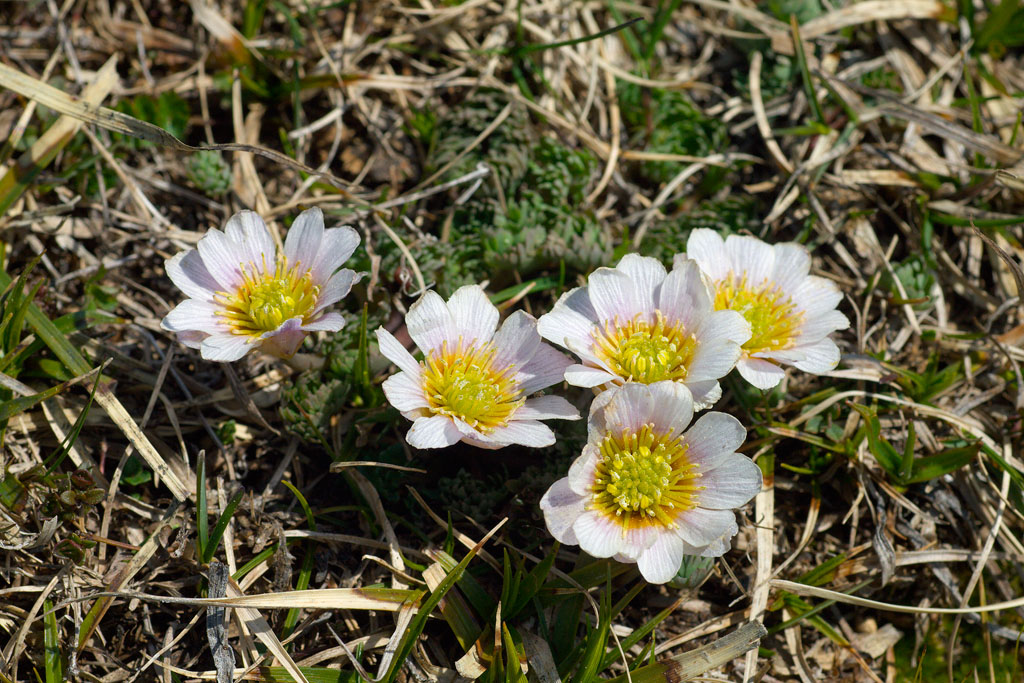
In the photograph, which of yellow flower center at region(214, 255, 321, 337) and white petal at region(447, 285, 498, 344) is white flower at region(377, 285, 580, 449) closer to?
white petal at region(447, 285, 498, 344)

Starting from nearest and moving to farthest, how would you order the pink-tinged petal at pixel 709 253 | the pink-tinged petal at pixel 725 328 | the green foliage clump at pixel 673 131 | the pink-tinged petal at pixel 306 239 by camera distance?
1. the pink-tinged petal at pixel 725 328
2. the pink-tinged petal at pixel 306 239
3. the pink-tinged petal at pixel 709 253
4. the green foliage clump at pixel 673 131

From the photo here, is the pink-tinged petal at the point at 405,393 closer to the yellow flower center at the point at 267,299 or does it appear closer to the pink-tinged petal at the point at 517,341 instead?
the pink-tinged petal at the point at 517,341

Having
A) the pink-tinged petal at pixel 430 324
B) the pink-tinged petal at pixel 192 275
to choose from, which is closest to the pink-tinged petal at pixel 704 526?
the pink-tinged petal at pixel 430 324

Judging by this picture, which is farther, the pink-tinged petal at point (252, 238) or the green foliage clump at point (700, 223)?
the green foliage clump at point (700, 223)

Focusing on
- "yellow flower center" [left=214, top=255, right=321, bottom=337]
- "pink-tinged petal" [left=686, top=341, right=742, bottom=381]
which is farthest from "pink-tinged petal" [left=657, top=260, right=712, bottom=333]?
"yellow flower center" [left=214, top=255, right=321, bottom=337]

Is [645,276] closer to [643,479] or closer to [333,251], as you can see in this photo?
[643,479]

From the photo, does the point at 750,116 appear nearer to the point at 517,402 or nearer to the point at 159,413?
the point at 517,402
